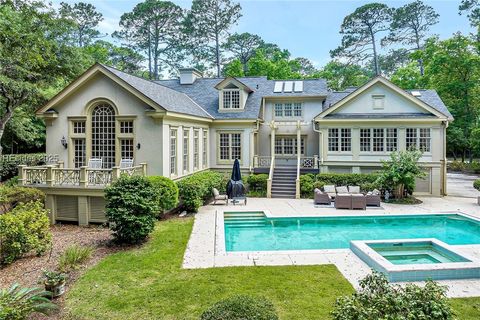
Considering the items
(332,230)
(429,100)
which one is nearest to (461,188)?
(429,100)

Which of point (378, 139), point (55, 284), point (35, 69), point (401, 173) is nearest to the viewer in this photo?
point (55, 284)

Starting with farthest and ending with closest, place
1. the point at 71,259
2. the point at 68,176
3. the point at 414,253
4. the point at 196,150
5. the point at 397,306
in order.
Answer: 1. the point at 196,150
2. the point at 68,176
3. the point at 414,253
4. the point at 71,259
5. the point at 397,306

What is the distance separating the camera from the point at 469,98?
116 feet

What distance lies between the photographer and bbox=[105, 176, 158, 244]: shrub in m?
10.8

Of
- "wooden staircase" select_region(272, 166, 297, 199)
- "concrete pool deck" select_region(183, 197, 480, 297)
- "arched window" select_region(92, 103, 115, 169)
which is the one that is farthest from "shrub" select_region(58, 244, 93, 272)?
"wooden staircase" select_region(272, 166, 297, 199)

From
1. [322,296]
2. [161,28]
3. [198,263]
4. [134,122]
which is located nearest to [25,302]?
[198,263]

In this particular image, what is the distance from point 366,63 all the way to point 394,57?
13.0 feet

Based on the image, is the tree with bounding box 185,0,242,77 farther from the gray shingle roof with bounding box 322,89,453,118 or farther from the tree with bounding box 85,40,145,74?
the gray shingle roof with bounding box 322,89,453,118

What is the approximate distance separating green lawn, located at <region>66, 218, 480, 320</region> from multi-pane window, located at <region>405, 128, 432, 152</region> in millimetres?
16194

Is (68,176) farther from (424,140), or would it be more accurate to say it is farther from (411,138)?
(424,140)

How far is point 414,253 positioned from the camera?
1053 centimetres

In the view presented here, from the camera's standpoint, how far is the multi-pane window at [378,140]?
22.1m

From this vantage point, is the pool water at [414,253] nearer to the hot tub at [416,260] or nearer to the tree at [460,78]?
the hot tub at [416,260]

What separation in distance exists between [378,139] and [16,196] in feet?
66.8
